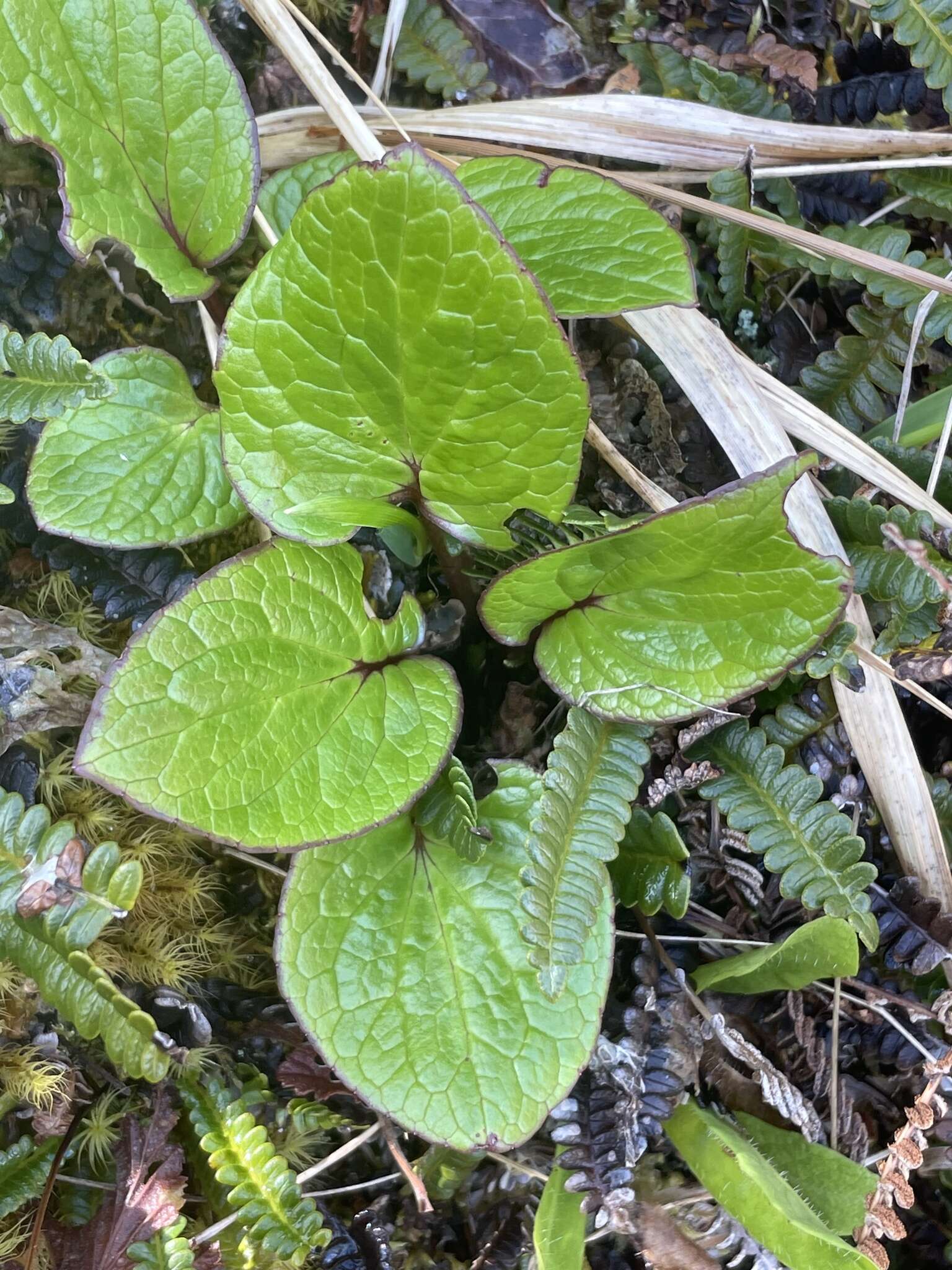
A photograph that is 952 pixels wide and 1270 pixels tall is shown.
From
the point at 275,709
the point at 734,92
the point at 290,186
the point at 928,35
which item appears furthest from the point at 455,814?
the point at 928,35

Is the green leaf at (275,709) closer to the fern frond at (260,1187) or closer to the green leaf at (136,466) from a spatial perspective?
the green leaf at (136,466)

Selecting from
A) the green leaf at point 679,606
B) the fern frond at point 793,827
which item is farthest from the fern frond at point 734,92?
the fern frond at point 793,827

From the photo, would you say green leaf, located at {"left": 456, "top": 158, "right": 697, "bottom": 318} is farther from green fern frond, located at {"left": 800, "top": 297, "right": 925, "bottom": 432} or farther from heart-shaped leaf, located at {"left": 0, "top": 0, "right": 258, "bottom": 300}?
green fern frond, located at {"left": 800, "top": 297, "right": 925, "bottom": 432}

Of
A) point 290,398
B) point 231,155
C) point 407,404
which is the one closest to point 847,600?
point 407,404

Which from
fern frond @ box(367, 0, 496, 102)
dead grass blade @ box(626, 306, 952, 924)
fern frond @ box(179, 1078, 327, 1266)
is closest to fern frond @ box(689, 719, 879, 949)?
dead grass blade @ box(626, 306, 952, 924)

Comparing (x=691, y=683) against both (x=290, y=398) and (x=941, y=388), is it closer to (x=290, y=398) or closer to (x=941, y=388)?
(x=290, y=398)

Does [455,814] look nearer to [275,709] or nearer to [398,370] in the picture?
[275,709]

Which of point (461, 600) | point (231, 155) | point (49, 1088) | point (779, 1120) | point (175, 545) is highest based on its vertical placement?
point (231, 155)
